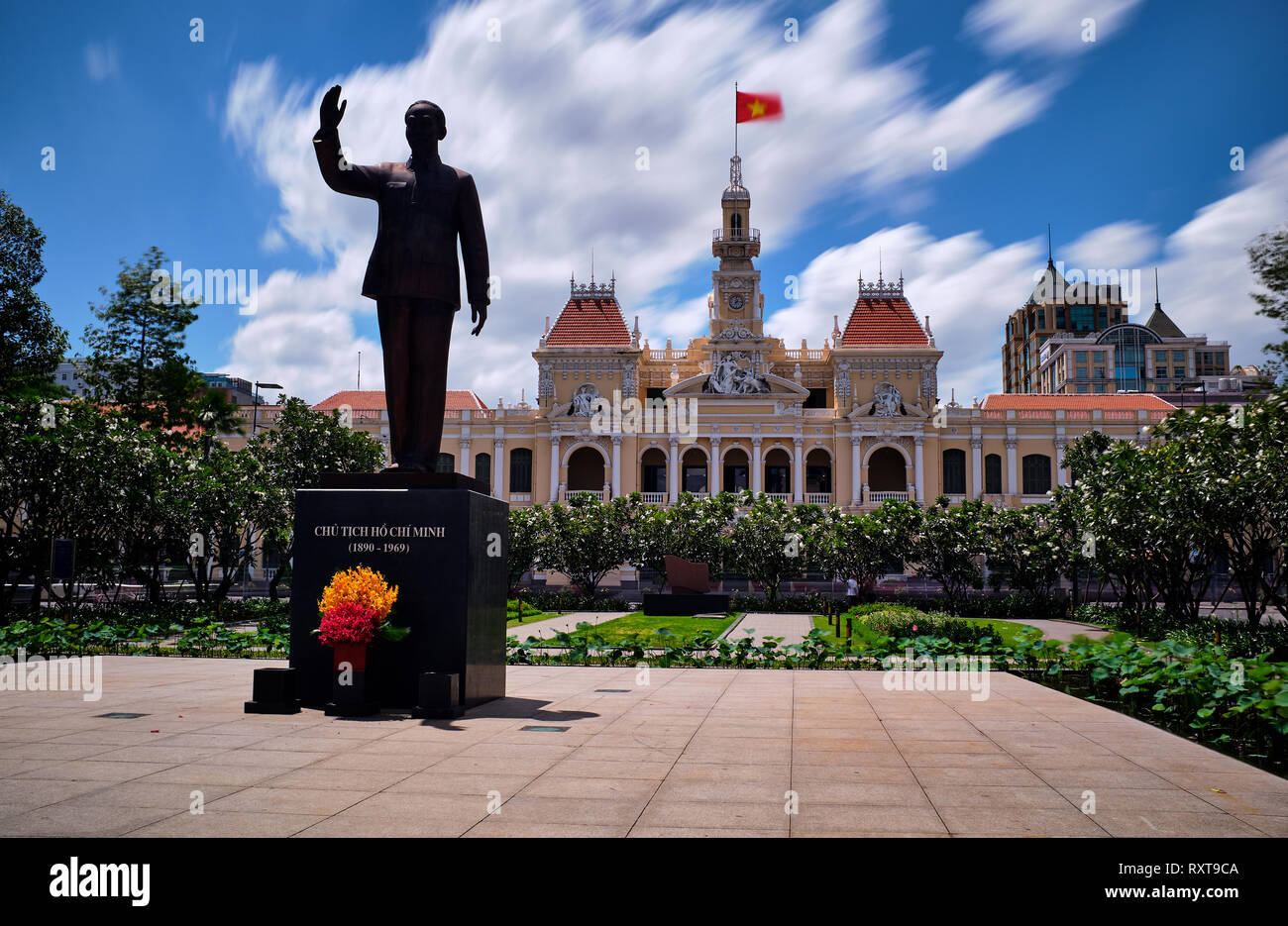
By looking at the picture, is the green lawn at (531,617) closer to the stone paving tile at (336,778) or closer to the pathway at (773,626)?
the pathway at (773,626)

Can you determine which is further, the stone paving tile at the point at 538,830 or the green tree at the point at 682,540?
the green tree at the point at 682,540

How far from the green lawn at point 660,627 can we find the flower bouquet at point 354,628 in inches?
379

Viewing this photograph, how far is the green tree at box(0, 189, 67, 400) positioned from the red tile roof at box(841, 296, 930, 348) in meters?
42.1

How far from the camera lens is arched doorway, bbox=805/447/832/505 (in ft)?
190

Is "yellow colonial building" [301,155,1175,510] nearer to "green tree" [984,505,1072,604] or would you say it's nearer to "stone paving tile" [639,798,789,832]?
"green tree" [984,505,1072,604]

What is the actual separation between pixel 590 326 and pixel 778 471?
15282 mm

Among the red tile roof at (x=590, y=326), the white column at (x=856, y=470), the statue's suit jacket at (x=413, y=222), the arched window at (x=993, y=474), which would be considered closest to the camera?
the statue's suit jacket at (x=413, y=222)

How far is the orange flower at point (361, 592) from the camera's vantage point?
8906mm

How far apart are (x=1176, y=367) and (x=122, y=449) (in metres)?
108

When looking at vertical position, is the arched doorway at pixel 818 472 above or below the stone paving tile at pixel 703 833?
above

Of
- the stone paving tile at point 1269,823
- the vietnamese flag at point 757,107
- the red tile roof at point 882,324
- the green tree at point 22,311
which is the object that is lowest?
the stone paving tile at point 1269,823

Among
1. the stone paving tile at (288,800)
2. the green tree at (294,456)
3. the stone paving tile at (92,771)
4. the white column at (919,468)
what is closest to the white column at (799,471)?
the white column at (919,468)

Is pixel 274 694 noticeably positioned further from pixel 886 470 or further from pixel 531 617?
pixel 886 470

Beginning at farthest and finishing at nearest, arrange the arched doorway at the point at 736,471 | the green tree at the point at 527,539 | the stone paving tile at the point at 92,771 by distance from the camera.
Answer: the arched doorway at the point at 736,471
the green tree at the point at 527,539
the stone paving tile at the point at 92,771
